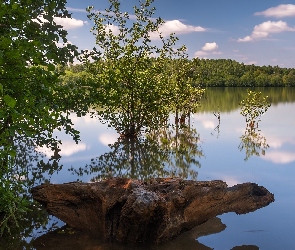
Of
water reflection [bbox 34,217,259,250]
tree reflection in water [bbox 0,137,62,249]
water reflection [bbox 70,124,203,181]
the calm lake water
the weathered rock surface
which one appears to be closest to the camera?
tree reflection in water [bbox 0,137,62,249]

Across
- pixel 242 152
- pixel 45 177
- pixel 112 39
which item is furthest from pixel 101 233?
pixel 112 39

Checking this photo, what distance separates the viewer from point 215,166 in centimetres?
1881

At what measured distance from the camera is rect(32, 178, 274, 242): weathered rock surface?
8938mm

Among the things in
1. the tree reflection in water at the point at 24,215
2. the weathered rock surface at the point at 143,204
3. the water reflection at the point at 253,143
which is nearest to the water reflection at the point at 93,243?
the weathered rock surface at the point at 143,204

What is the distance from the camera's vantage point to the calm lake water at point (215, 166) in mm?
10133

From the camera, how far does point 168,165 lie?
18484mm

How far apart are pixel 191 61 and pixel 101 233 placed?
27.6m

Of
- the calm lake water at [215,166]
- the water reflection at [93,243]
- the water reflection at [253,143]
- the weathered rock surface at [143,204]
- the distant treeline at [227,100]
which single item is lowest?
the distant treeline at [227,100]

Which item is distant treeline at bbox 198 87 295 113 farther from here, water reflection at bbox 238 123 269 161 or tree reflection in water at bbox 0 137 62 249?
tree reflection in water at bbox 0 137 62 249

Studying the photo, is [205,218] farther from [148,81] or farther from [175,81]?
[175,81]

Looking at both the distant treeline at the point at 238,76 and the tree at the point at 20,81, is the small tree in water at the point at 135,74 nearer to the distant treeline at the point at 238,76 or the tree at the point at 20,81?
the tree at the point at 20,81

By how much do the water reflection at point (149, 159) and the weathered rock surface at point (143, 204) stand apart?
231 inches

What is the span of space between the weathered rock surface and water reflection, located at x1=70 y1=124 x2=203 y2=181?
19.3 ft

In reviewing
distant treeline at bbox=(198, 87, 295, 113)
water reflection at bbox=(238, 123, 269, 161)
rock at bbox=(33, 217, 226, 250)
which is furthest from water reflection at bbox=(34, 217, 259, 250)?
distant treeline at bbox=(198, 87, 295, 113)
